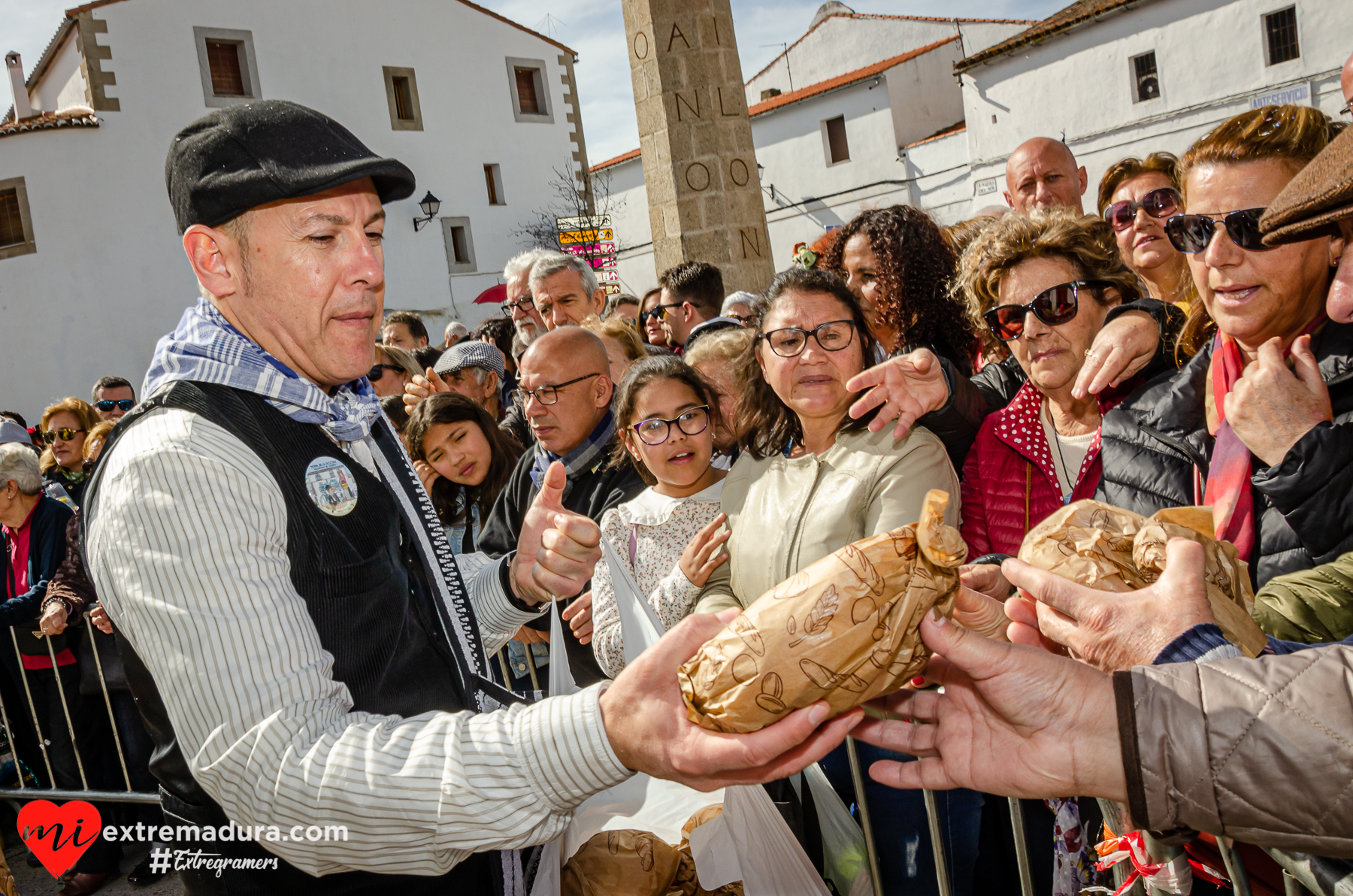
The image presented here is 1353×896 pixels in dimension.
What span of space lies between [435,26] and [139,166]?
978 centimetres

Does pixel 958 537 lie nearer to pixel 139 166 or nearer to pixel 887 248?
pixel 887 248

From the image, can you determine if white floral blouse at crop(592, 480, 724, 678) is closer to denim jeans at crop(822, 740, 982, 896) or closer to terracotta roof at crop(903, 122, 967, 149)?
denim jeans at crop(822, 740, 982, 896)

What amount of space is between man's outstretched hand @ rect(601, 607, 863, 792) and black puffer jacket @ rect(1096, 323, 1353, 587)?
3.71 ft

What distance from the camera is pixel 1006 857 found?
2746 mm

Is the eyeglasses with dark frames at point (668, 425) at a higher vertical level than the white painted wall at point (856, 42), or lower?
lower

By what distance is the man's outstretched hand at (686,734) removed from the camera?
1.41 metres

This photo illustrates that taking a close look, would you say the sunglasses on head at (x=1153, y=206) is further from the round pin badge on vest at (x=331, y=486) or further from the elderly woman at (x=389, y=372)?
the elderly woman at (x=389, y=372)

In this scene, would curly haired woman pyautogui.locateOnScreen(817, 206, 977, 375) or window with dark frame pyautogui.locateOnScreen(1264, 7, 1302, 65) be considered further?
window with dark frame pyautogui.locateOnScreen(1264, 7, 1302, 65)

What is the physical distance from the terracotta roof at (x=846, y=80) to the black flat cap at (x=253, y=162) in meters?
28.2

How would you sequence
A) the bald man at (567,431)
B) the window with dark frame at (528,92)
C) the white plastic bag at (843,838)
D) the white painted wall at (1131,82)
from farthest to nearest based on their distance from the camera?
the window with dark frame at (528,92) → the white painted wall at (1131,82) → the bald man at (567,431) → the white plastic bag at (843,838)

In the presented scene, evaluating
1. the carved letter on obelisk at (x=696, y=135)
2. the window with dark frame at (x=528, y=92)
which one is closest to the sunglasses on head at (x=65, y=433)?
the carved letter on obelisk at (x=696, y=135)

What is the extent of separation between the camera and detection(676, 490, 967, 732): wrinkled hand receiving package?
143 cm

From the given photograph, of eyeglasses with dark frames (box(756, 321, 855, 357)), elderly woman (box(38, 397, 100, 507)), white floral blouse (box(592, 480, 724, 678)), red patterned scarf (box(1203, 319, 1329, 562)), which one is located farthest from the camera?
elderly woman (box(38, 397, 100, 507))

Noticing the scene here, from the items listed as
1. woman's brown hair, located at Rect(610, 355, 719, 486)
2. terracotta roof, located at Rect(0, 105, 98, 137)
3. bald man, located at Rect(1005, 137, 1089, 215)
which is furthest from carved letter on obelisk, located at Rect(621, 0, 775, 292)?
terracotta roof, located at Rect(0, 105, 98, 137)
